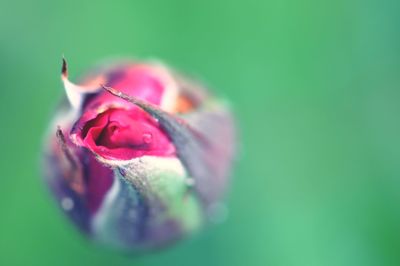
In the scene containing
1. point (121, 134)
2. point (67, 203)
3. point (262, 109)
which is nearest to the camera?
point (121, 134)

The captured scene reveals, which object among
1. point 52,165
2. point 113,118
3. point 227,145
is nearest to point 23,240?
point 52,165

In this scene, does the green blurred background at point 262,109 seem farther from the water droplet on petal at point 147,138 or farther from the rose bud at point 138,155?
the water droplet on petal at point 147,138

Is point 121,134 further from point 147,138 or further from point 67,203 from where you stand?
point 67,203

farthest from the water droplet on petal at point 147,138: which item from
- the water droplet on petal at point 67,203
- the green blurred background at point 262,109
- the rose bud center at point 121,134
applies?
the green blurred background at point 262,109

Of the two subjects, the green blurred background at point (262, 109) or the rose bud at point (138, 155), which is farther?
the green blurred background at point (262, 109)

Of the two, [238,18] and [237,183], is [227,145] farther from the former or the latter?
[238,18]

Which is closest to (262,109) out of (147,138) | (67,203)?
(67,203)

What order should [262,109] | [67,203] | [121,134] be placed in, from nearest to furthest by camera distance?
[121,134] → [67,203] → [262,109]
